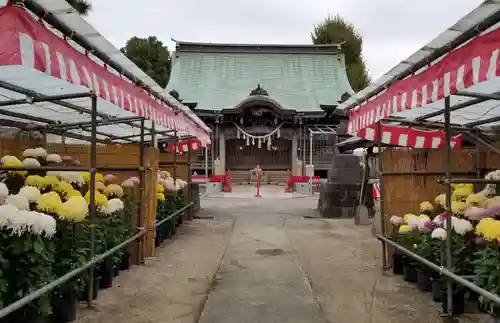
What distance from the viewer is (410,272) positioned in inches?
243

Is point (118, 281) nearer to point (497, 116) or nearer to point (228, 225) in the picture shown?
point (497, 116)

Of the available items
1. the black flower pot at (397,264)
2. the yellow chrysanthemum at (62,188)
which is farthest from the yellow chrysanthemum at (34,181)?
the black flower pot at (397,264)

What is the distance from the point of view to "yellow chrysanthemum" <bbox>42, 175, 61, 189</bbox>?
4742mm

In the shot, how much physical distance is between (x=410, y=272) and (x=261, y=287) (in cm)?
192

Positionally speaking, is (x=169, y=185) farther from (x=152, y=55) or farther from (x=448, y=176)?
(x=152, y=55)

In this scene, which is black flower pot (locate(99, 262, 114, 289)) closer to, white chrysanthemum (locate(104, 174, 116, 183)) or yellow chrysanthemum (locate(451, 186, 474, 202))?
white chrysanthemum (locate(104, 174, 116, 183))

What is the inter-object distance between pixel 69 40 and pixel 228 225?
29.5 ft

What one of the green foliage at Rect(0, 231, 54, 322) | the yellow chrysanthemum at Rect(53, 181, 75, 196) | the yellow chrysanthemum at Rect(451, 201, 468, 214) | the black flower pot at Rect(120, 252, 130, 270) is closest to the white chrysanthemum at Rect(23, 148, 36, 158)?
the yellow chrysanthemum at Rect(53, 181, 75, 196)

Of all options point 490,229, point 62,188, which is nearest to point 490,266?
point 490,229

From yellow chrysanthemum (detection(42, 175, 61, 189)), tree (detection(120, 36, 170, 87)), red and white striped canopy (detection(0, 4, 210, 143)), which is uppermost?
tree (detection(120, 36, 170, 87))

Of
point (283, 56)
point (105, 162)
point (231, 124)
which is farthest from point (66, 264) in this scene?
point (283, 56)

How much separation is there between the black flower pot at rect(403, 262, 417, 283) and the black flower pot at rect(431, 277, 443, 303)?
0.75 metres

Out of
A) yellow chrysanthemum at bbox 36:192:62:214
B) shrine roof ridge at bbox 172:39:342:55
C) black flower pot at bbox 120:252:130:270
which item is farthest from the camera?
shrine roof ridge at bbox 172:39:342:55

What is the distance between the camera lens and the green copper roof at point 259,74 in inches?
1281
